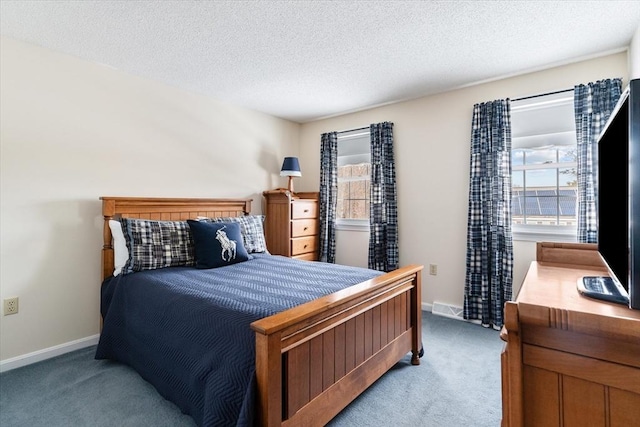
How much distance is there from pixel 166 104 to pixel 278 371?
281 centimetres

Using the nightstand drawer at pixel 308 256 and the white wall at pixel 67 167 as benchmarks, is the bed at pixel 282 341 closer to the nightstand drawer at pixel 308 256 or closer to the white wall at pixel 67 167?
the white wall at pixel 67 167

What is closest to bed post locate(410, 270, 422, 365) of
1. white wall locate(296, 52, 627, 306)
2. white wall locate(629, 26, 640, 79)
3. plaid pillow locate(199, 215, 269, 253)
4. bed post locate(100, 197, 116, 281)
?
white wall locate(296, 52, 627, 306)

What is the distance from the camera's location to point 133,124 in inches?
113

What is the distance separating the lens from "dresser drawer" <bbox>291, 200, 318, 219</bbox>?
12.5 ft

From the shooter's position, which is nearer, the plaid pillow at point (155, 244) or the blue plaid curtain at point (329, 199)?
the plaid pillow at point (155, 244)

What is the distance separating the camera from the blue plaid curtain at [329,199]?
407cm

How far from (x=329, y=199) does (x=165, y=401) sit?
9.10 feet

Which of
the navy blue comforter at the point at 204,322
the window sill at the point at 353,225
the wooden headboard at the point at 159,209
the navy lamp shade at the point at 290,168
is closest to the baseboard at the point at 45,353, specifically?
the navy blue comforter at the point at 204,322

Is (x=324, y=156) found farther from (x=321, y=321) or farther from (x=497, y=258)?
(x=321, y=321)

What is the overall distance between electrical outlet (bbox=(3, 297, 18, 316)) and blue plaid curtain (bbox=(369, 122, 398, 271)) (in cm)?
309

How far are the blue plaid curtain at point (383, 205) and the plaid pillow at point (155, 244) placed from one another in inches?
77.7

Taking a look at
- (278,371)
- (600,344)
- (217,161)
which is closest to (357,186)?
(217,161)

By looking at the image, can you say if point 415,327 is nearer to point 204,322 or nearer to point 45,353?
point 204,322

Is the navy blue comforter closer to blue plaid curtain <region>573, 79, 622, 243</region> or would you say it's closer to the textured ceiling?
the textured ceiling
